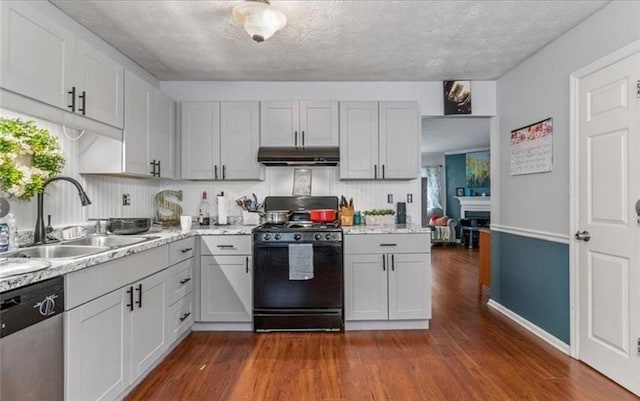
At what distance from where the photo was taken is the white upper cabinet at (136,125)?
253 centimetres

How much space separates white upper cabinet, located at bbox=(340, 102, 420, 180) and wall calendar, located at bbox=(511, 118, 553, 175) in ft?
3.07

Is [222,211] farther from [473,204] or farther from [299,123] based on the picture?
[473,204]

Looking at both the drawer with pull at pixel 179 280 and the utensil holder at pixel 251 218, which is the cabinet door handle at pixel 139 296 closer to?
the drawer with pull at pixel 179 280

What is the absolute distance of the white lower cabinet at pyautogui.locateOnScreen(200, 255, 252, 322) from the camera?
118 inches

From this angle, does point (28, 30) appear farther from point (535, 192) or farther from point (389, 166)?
point (535, 192)

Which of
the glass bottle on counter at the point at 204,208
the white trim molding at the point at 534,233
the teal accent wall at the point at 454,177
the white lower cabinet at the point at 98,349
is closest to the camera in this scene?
the white lower cabinet at the point at 98,349

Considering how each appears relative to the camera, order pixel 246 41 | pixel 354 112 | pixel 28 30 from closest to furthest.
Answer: pixel 28 30, pixel 246 41, pixel 354 112

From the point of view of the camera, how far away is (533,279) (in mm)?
2982

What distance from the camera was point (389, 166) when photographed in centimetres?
344

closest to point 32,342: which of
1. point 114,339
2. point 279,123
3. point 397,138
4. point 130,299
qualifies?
point 114,339

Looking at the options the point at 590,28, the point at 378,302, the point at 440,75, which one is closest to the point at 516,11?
the point at 590,28

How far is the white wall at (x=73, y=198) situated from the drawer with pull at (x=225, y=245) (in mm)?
787

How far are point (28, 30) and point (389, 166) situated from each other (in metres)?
2.83

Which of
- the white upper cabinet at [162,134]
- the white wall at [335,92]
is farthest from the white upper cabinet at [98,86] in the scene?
the white wall at [335,92]
